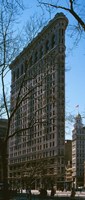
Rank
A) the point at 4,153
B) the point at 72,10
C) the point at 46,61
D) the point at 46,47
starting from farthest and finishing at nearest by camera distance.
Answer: the point at 46,47 < the point at 46,61 < the point at 4,153 < the point at 72,10

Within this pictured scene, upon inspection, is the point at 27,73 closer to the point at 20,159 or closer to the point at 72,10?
the point at 72,10

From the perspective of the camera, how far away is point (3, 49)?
2195 centimetres

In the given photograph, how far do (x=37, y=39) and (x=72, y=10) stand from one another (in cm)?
1054

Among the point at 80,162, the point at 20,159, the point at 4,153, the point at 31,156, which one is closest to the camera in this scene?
the point at 4,153

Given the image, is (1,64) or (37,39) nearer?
(1,64)

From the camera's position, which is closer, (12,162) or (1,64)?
(1,64)

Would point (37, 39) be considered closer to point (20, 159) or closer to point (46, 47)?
point (46, 47)

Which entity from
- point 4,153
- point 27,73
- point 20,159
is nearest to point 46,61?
point 27,73

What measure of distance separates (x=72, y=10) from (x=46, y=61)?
32.6 ft

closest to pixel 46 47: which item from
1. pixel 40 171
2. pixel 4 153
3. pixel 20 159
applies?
pixel 40 171

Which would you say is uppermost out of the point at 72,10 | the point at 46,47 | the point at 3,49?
the point at 46,47

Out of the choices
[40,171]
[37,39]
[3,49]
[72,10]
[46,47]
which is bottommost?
[40,171]

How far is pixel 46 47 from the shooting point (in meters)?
70.9

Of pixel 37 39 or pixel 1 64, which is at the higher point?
pixel 37 39
